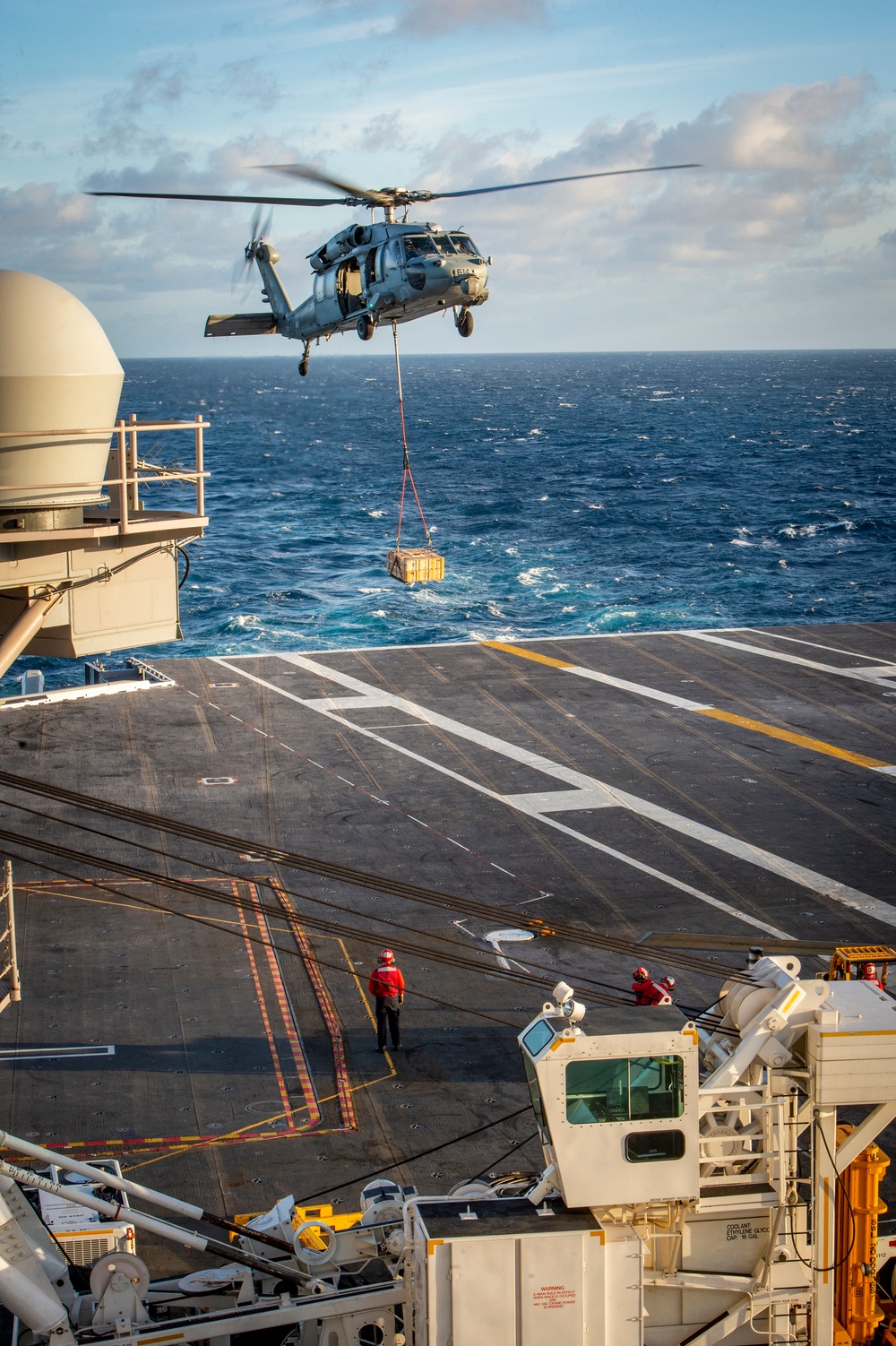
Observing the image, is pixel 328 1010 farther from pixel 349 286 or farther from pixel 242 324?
pixel 242 324

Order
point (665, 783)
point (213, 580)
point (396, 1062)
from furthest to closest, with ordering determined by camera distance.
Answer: point (213, 580) → point (665, 783) → point (396, 1062)

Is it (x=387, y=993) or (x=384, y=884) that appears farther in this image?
(x=384, y=884)

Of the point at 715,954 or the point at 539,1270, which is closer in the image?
the point at 539,1270

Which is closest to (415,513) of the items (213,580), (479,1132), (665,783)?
(213,580)

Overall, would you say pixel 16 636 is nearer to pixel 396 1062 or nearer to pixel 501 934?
pixel 396 1062

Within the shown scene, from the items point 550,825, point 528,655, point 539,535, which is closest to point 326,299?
point 528,655

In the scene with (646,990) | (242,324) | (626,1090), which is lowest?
(646,990)

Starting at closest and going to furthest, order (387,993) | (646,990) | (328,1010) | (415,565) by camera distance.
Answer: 1. (646,990)
2. (387,993)
3. (328,1010)
4. (415,565)

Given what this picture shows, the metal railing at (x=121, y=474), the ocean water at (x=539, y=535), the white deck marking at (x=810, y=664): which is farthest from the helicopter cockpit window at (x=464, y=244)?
the ocean water at (x=539, y=535)

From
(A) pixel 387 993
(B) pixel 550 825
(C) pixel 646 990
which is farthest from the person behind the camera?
(B) pixel 550 825
